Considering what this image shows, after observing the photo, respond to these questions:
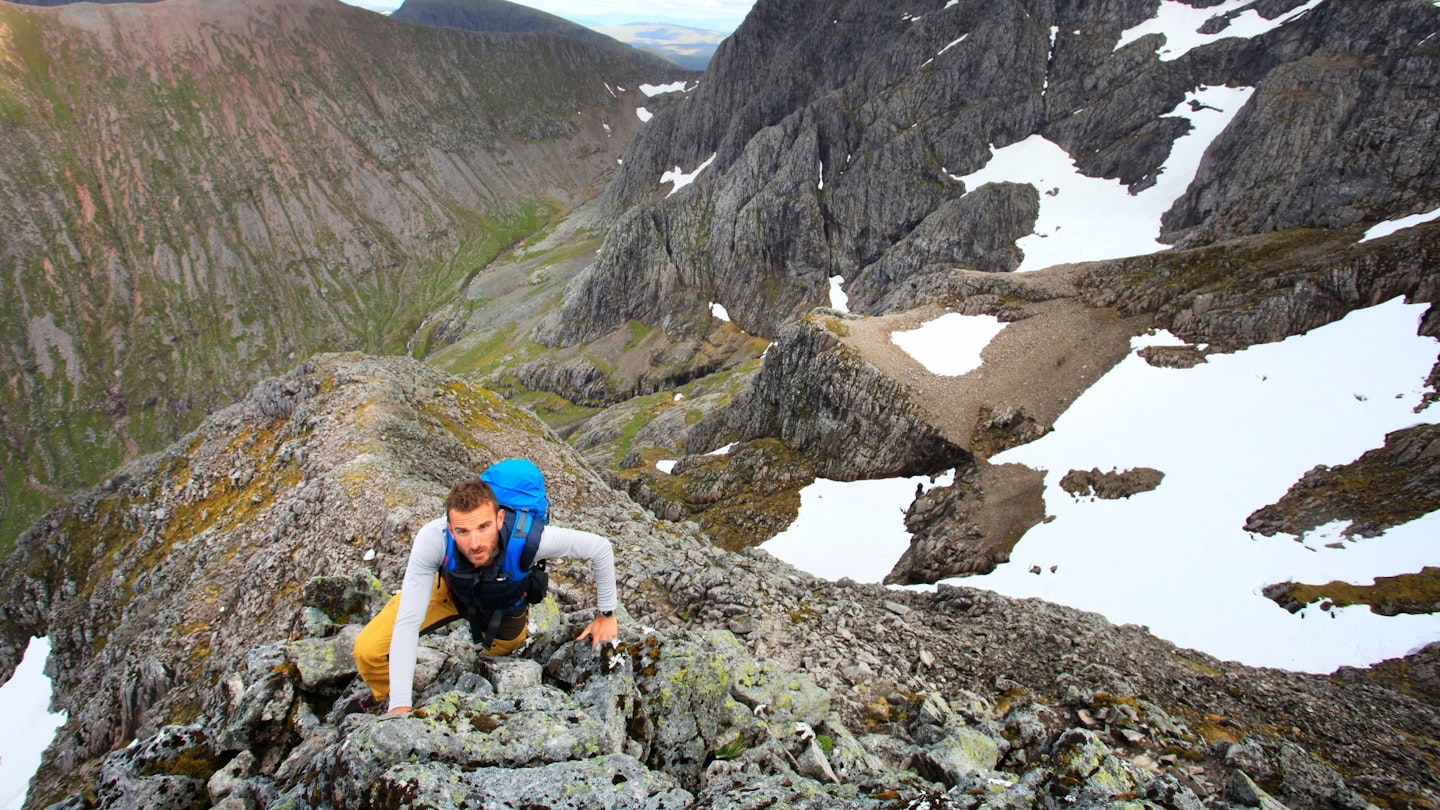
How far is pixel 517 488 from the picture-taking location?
6824mm

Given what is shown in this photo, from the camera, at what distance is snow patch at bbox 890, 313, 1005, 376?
5694 centimetres

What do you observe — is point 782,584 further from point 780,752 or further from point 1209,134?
point 1209,134

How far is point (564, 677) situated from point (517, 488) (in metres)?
3.63

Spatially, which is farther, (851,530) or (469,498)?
(851,530)

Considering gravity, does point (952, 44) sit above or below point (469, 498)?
above

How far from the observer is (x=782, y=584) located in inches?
836

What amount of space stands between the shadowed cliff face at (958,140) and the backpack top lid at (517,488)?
256ft

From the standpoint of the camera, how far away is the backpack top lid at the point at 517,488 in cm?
678

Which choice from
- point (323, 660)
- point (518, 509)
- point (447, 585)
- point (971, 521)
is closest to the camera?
point (518, 509)

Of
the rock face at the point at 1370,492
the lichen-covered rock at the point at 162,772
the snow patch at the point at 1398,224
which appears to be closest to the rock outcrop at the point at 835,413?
the rock face at the point at 1370,492

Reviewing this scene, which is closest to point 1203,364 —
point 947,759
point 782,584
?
point 782,584

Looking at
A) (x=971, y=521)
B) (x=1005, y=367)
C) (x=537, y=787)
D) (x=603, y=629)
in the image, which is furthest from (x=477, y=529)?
(x=1005, y=367)

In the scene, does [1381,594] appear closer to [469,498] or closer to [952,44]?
[469,498]

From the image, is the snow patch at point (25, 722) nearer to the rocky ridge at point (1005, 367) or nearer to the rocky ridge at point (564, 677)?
the rocky ridge at point (564, 677)
